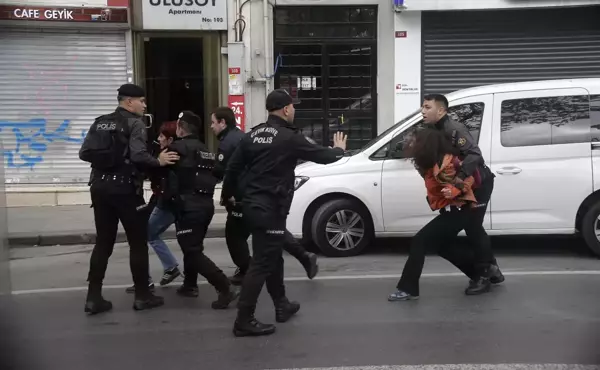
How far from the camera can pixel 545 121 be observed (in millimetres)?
7375

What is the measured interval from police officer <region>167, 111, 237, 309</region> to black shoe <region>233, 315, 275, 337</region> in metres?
0.79

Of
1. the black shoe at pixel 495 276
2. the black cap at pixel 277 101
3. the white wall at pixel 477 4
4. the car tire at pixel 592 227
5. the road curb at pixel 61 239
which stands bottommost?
the road curb at pixel 61 239

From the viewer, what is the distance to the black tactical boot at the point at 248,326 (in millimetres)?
4938

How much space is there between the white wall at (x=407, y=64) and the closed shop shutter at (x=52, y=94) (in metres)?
4.87

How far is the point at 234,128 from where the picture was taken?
622cm

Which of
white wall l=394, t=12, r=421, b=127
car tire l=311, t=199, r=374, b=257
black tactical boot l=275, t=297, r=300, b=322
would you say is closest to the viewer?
black tactical boot l=275, t=297, r=300, b=322

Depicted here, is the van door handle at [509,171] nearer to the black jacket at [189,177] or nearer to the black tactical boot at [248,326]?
the black jacket at [189,177]

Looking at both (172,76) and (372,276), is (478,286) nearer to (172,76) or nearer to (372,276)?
(372,276)

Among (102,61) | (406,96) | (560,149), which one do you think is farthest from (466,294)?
(102,61)

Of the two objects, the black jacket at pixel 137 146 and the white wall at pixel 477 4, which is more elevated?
the white wall at pixel 477 4

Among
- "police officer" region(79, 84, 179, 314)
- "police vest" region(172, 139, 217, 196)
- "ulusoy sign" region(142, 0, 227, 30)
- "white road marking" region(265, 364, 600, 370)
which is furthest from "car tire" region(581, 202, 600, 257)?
"ulusoy sign" region(142, 0, 227, 30)

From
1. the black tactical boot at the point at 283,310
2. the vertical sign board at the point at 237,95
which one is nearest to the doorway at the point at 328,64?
the vertical sign board at the point at 237,95

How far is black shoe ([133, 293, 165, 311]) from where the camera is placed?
5762 mm

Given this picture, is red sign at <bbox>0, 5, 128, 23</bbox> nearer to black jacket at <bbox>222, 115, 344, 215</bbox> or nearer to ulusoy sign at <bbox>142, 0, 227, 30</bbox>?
ulusoy sign at <bbox>142, 0, 227, 30</bbox>
